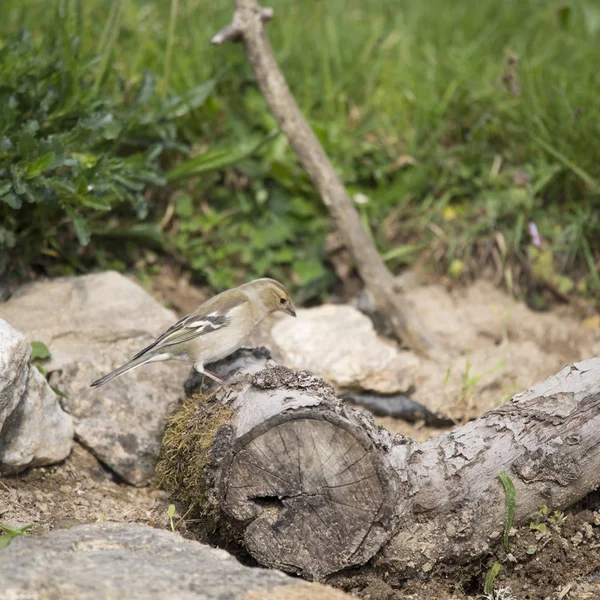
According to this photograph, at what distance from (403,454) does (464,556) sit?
0.54 m

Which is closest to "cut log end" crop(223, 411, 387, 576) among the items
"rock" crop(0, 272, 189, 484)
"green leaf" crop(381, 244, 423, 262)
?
"rock" crop(0, 272, 189, 484)

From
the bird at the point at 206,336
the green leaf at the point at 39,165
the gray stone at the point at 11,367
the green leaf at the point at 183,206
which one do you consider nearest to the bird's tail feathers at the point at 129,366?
the bird at the point at 206,336

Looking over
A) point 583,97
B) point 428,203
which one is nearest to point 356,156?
point 428,203

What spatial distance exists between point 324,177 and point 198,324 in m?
1.85

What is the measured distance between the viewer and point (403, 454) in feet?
12.0

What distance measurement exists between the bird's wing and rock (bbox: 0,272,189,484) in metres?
0.38

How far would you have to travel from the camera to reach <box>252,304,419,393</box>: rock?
17.2 ft

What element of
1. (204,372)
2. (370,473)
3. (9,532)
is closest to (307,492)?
(370,473)

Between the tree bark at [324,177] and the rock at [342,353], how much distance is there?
311 mm

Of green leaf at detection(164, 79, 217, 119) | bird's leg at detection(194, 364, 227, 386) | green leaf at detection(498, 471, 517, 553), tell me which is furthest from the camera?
green leaf at detection(164, 79, 217, 119)

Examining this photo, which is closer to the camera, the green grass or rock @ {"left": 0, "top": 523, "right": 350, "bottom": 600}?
rock @ {"left": 0, "top": 523, "right": 350, "bottom": 600}

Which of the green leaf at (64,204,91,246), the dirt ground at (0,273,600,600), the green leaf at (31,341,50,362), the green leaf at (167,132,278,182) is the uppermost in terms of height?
the green leaf at (64,204,91,246)

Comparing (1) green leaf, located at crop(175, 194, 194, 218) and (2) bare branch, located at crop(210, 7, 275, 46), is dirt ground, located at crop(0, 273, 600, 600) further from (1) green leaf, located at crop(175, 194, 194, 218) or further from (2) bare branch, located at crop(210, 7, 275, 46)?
(2) bare branch, located at crop(210, 7, 275, 46)

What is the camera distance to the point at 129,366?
4430 millimetres
